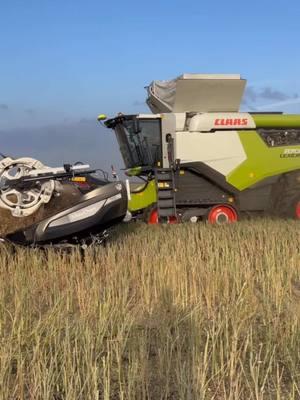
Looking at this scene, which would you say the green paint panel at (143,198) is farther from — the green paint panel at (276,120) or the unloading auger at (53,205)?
the unloading auger at (53,205)

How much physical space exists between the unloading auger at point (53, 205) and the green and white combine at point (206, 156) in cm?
476

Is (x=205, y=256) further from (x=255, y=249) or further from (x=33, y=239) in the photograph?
(x=33, y=239)

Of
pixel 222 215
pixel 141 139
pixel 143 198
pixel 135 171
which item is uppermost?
pixel 141 139

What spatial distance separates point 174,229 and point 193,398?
21.2 feet

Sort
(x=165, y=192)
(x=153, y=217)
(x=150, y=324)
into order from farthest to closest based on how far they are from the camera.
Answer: (x=153, y=217) < (x=165, y=192) < (x=150, y=324)

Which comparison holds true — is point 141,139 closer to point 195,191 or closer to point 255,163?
point 195,191

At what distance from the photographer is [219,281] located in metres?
4.46

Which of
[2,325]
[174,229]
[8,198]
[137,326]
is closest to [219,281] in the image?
[137,326]

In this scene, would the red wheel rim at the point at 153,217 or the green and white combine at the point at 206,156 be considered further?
the green and white combine at the point at 206,156

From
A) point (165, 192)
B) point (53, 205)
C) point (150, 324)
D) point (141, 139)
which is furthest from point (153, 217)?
point (150, 324)

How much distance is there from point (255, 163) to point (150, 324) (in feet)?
25.8

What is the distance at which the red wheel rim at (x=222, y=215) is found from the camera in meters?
10.8

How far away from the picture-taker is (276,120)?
11.4 metres

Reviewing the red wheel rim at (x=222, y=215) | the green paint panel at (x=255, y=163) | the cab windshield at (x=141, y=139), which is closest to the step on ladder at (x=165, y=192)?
the cab windshield at (x=141, y=139)
